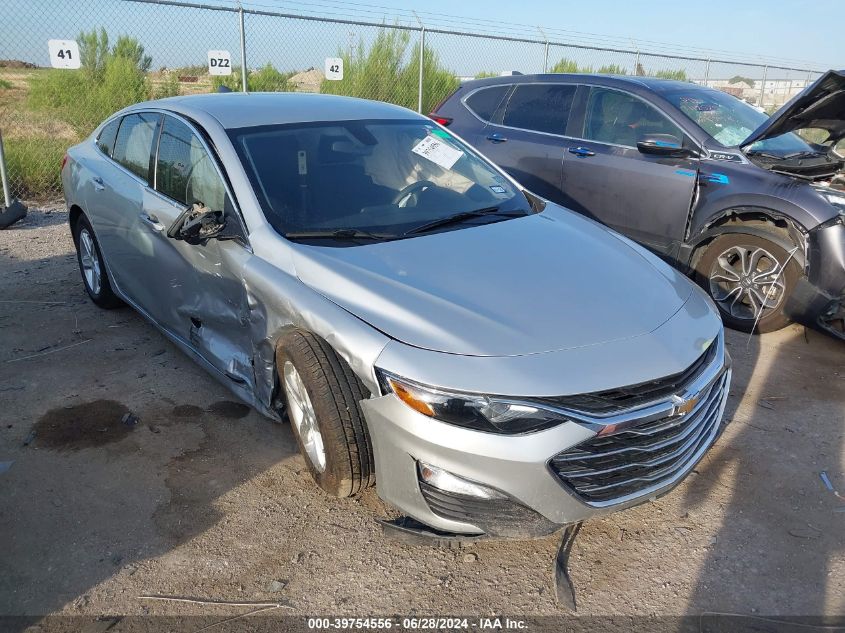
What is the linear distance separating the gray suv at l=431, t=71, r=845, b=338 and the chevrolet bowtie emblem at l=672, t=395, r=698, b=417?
244cm

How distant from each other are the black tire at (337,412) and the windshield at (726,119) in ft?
12.8

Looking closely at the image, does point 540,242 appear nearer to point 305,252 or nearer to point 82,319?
point 305,252

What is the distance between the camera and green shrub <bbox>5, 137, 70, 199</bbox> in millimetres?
9383

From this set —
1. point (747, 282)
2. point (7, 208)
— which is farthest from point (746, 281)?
point (7, 208)

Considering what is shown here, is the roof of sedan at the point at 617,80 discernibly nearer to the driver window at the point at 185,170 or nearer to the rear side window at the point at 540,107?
the rear side window at the point at 540,107

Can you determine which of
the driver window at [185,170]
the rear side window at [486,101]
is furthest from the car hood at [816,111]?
the driver window at [185,170]

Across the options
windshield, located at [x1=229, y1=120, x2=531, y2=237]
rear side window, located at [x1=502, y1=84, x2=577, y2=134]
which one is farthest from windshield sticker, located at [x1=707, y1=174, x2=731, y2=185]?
windshield, located at [x1=229, y1=120, x2=531, y2=237]

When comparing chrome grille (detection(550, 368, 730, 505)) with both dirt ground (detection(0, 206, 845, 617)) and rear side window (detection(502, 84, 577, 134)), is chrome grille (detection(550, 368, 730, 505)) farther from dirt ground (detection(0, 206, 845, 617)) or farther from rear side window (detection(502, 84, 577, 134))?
rear side window (detection(502, 84, 577, 134))

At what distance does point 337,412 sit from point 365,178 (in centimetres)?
141

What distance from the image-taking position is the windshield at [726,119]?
533 cm

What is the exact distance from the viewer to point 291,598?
2.53m

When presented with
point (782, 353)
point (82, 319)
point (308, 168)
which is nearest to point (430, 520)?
point (308, 168)

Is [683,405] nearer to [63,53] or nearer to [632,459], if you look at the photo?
[632,459]

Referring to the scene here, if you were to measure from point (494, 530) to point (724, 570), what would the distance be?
983 millimetres
